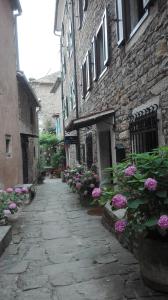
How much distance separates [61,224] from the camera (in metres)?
7.55

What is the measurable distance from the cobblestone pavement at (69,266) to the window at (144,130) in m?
1.53

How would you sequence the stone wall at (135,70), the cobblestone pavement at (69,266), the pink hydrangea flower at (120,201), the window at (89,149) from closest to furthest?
the pink hydrangea flower at (120,201) → the cobblestone pavement at (69,266) → the stone wall at (135,70) → the window at (89,149)

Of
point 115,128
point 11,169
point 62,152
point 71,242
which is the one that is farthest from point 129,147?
point 62,152

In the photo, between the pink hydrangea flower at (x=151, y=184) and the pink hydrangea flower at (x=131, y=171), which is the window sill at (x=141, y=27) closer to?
the pink hydrangea flower at (x=131, y=171)

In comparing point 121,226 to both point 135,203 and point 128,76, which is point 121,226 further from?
point 128,76

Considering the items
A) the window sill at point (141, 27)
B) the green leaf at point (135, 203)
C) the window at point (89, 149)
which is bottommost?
the green leaf at point (135, 203)

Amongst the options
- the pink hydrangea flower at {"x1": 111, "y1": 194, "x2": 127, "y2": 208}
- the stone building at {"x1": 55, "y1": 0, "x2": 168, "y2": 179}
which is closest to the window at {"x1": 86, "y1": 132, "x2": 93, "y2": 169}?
the stone building at {"x1": 55, "y1": 0, "x2": 168, "y2": 179}

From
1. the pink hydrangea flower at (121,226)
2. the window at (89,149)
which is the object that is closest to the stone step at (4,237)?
the pink hydrangea flower at (121,226)

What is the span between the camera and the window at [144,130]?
16.7 feet

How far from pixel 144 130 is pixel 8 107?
5583mm

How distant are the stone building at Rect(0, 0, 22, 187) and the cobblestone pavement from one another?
8.36ft

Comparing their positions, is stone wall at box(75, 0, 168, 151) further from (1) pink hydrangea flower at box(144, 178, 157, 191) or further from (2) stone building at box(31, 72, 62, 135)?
(2) stone building at box(31, 72, 62, 135)

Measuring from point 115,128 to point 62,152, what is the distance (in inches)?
695

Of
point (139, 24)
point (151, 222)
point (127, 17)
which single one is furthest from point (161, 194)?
point (127, 17)
